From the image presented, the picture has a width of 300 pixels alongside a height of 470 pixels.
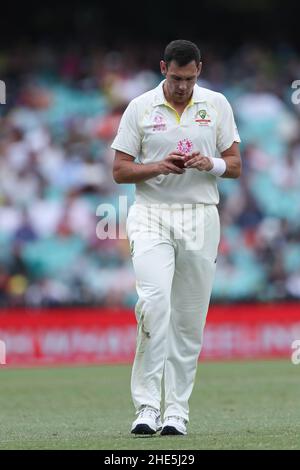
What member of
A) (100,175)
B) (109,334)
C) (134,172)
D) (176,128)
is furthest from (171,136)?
(100,175)

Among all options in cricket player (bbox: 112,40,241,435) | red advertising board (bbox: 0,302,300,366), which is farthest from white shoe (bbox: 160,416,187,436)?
red advertising board (bbox: 0,302,300,366)

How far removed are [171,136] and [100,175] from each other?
1035 centimetres

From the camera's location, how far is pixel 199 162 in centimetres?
663

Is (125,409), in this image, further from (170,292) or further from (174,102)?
(174,102)

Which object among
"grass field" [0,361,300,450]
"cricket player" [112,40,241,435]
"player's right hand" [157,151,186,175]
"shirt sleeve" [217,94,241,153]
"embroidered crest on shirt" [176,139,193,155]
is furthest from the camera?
"shirt sleeve" [217,94,241,153]

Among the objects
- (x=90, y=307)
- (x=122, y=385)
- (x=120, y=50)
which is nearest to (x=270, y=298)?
(x=90, y=307)

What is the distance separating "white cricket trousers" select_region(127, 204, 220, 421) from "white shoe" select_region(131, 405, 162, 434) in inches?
1.5

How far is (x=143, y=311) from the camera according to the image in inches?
262

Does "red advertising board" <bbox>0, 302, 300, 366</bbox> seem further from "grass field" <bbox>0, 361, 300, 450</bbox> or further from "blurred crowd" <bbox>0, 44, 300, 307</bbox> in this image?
"grass field" <bbox>0, 361, 300, 450</bbox>

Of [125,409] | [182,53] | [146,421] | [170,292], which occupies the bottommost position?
[125,409]

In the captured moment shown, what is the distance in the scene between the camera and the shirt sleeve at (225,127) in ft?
22.8

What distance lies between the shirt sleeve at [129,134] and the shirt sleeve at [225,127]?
476 mm

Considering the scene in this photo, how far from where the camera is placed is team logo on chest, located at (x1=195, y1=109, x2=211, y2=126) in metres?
6.86

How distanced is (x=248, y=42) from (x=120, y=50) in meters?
2.19
